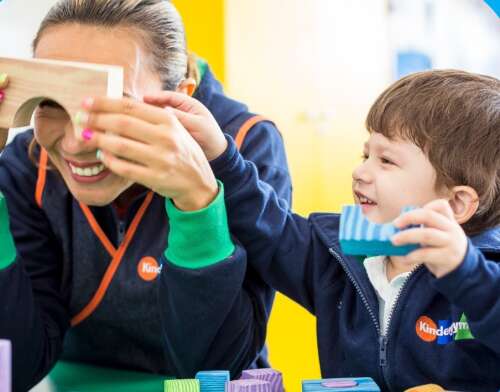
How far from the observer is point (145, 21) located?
1353 mm

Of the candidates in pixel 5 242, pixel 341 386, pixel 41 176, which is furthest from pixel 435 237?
pixel 41 176

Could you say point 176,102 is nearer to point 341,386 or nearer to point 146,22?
point 146,22

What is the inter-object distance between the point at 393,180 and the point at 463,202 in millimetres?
103

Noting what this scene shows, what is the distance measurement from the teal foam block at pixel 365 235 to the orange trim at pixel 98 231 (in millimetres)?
563

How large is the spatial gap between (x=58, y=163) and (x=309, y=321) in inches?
52.5

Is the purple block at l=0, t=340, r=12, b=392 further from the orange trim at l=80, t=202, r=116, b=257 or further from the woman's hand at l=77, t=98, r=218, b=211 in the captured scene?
the orange trim at l=80, t=202, r=116, b=257

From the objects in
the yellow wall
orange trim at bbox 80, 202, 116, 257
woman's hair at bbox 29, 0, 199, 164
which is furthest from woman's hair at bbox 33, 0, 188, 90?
the yellow wall

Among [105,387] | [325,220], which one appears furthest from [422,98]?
[105,387]

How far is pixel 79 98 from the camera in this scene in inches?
41.9

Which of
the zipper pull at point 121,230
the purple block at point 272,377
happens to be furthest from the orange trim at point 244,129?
the purple block at point 272,377

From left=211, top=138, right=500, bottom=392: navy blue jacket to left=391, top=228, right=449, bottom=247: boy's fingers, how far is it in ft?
0.21

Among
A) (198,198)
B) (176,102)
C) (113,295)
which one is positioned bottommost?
(113,295)

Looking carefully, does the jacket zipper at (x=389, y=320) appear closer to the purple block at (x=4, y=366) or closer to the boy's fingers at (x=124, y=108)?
the boy's fingers at (x=124, y=108)

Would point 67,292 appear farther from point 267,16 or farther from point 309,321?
point 267,16
